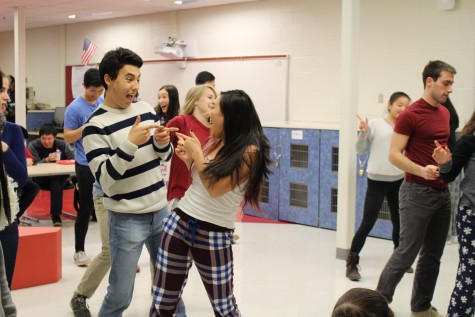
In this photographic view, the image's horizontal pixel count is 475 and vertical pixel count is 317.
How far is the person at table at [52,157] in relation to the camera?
7.14 m

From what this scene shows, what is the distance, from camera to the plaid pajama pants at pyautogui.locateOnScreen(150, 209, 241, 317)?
2811mm

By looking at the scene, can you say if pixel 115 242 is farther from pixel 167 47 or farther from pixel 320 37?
pixel 167 47

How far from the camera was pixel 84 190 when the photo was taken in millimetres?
5012

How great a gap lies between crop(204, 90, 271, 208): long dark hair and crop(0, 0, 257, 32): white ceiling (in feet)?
22.0

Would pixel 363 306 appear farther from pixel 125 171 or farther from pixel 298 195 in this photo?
pixel 298 195

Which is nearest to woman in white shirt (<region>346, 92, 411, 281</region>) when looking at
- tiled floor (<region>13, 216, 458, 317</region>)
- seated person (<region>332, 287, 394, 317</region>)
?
tiled floor (<region>13, 216, 458, 317</region>)

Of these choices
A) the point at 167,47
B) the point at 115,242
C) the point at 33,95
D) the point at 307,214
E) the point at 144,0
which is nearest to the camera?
the point at 115,242

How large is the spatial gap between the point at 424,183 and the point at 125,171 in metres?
1.85

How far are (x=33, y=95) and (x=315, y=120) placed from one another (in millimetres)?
7114

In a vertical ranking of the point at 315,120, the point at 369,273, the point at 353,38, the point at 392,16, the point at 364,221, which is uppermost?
the point at 392,16

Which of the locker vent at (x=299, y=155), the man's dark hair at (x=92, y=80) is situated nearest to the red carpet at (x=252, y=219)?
the locker vent at (x=299, y=155)

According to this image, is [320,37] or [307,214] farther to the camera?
[320,37]

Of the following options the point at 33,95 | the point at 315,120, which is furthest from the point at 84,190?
the point at 33,95

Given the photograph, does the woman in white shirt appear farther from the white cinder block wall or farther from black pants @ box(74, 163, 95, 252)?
black pants @ box(74, 163, 95, 252)
